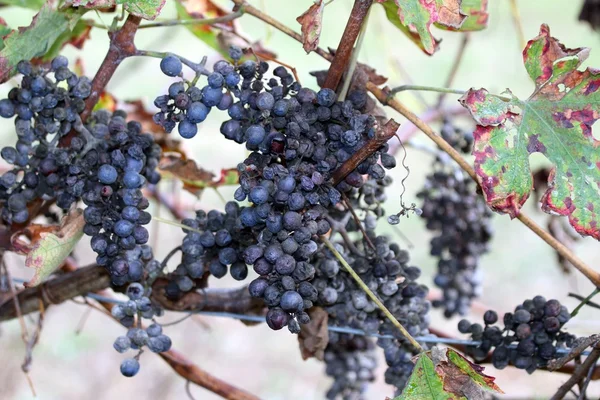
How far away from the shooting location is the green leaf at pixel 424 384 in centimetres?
72

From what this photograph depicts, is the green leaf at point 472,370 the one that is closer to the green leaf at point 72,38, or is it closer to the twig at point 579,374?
the twig at point 579,374

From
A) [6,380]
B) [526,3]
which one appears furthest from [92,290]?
[526,3]

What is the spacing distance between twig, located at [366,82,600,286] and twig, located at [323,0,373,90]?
65 millimetres

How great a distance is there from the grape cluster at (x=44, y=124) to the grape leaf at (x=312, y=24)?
28 cm

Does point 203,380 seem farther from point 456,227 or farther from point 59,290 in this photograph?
point 456,227

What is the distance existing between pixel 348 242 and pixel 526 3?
3894 mm

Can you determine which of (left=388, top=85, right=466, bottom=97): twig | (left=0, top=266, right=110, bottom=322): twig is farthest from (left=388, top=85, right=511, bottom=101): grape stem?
(left=0, top=266, right=110, bottom=322): twig

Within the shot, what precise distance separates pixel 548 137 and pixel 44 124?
0.56 meters

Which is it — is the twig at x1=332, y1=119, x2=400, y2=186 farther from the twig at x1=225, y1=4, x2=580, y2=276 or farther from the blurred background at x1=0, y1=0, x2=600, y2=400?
the blurred background at x1=0, y1=0, x2=600, y2=400

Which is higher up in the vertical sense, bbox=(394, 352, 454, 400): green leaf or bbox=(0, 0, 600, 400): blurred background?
bbox=(0, 0, 600, 400): blurred background

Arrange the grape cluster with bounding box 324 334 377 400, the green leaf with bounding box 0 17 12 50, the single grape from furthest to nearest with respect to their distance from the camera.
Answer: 1. the grape cluster with bounding box 324 334 377 400
2. the green leaf with bounding box 0 17 12 50
3. the single grape

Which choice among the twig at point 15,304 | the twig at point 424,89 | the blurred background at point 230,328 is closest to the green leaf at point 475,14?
the twig at point 424,89

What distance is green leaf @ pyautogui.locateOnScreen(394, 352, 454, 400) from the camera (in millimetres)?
719

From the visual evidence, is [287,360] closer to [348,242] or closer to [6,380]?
[6,380]
